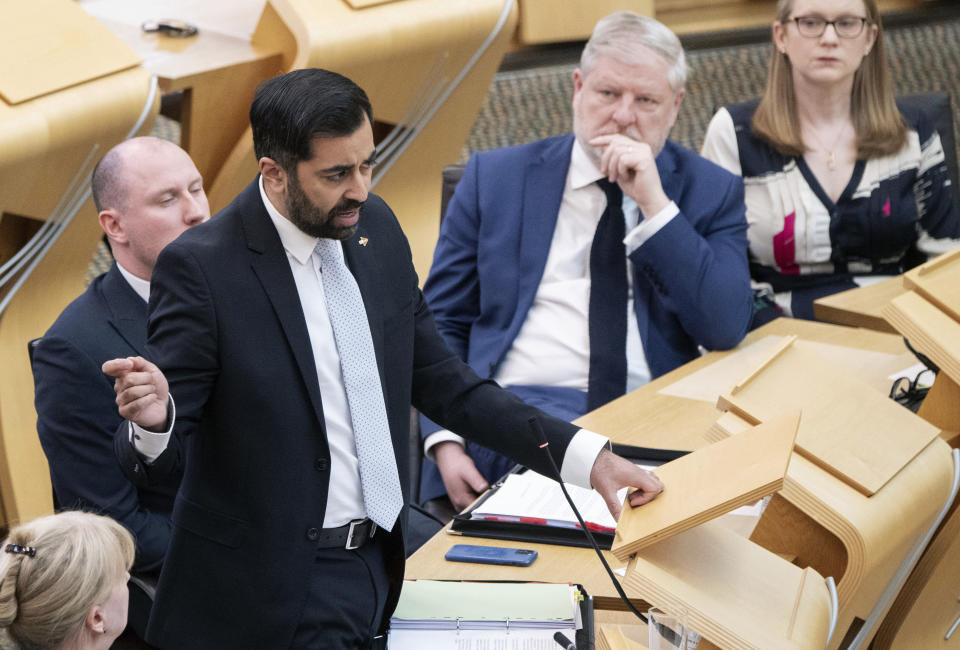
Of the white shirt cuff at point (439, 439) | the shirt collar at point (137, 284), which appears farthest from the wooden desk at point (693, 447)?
the shirt collar at point (137, 284)

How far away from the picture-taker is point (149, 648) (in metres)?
1.85

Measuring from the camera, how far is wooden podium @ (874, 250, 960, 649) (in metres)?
1.46

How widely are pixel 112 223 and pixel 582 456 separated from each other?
1.02m

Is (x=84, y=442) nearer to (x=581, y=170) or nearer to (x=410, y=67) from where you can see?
(x=581, y=170)

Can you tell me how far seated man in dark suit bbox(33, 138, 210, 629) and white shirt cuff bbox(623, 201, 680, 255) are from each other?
2.86 feet

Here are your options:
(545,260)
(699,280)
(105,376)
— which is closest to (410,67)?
(545,260)

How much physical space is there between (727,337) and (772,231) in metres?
0.64

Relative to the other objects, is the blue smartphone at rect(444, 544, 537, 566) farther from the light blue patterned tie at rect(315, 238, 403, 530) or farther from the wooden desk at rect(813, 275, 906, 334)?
the wooden desk at rect(813, 275, 906, 334)

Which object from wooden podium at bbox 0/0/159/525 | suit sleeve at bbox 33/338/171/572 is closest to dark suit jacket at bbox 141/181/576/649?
suit sleeve at bbox 33/338/171/572

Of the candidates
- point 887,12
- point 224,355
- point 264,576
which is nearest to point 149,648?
point 264,576

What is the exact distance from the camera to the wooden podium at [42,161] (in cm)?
249

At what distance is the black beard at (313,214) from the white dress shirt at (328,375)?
37 millimetres

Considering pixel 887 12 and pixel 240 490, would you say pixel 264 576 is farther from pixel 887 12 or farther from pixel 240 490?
pixel 887 12

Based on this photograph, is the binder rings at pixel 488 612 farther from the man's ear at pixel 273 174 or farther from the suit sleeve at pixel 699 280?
the suit sleeve at pixel 699 280
